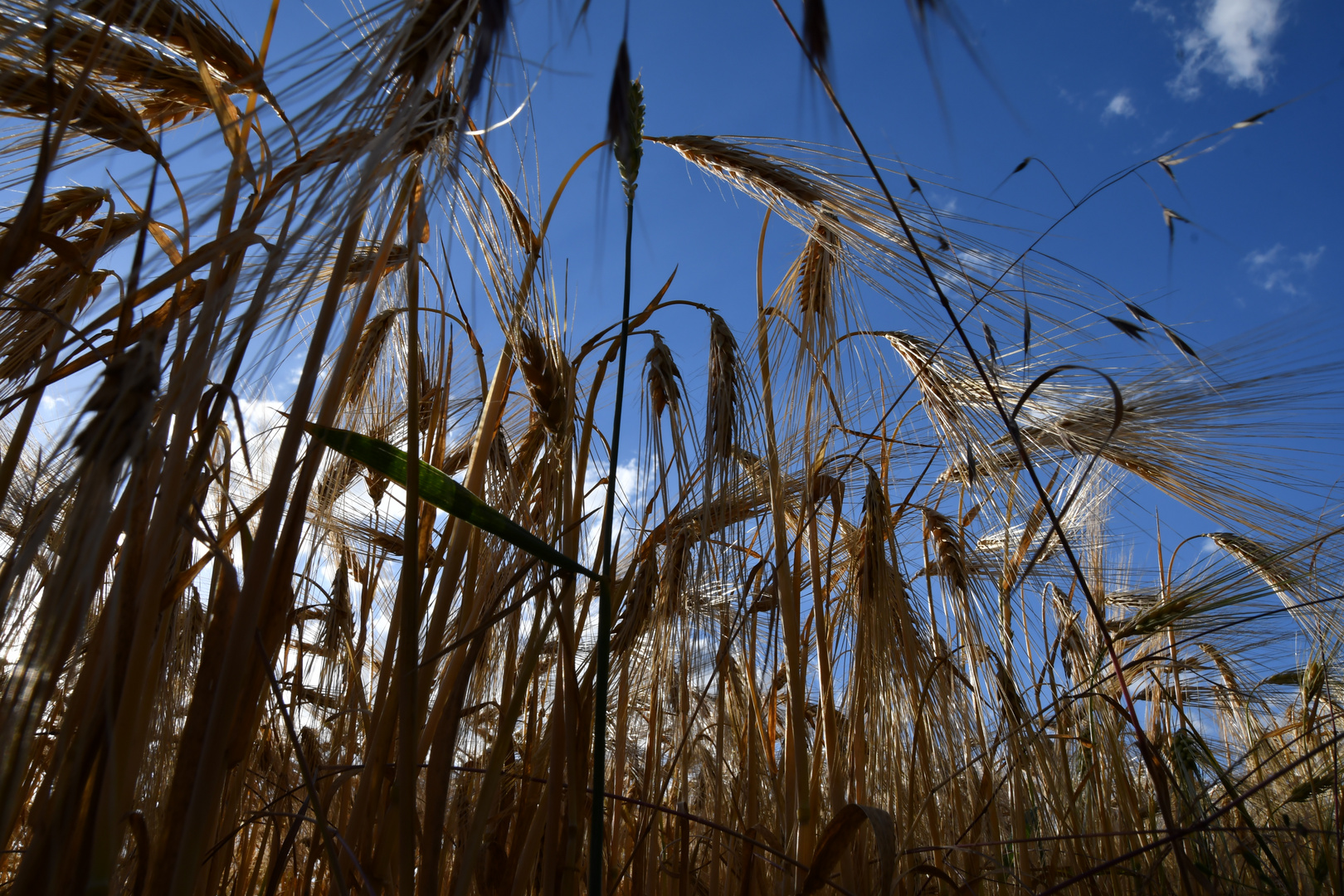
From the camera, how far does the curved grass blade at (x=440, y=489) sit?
637mm

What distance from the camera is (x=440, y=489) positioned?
67cm

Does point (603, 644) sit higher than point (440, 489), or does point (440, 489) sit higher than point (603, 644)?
point (440, 489)

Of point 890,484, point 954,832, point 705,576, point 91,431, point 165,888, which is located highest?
point 890,484

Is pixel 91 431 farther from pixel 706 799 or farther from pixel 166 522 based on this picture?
pixel 706 799

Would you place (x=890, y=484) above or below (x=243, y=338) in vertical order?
above

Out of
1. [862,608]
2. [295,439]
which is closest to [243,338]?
[295,439]

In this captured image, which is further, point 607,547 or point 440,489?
point 607,547

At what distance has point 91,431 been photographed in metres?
0.39

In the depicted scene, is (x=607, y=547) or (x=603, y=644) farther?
(x=607, y=547)

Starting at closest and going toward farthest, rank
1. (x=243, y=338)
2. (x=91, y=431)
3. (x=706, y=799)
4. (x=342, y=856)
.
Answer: (x=91, y=431)
(x=243, y=338)
(x=342, y=856)
(x=706, y=799)

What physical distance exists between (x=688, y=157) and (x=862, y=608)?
3.59 ft

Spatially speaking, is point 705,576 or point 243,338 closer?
point 243,338

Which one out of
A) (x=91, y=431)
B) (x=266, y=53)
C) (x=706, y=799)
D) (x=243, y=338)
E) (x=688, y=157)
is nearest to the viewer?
(x=91, y=431)

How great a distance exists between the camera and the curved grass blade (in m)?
0.64
